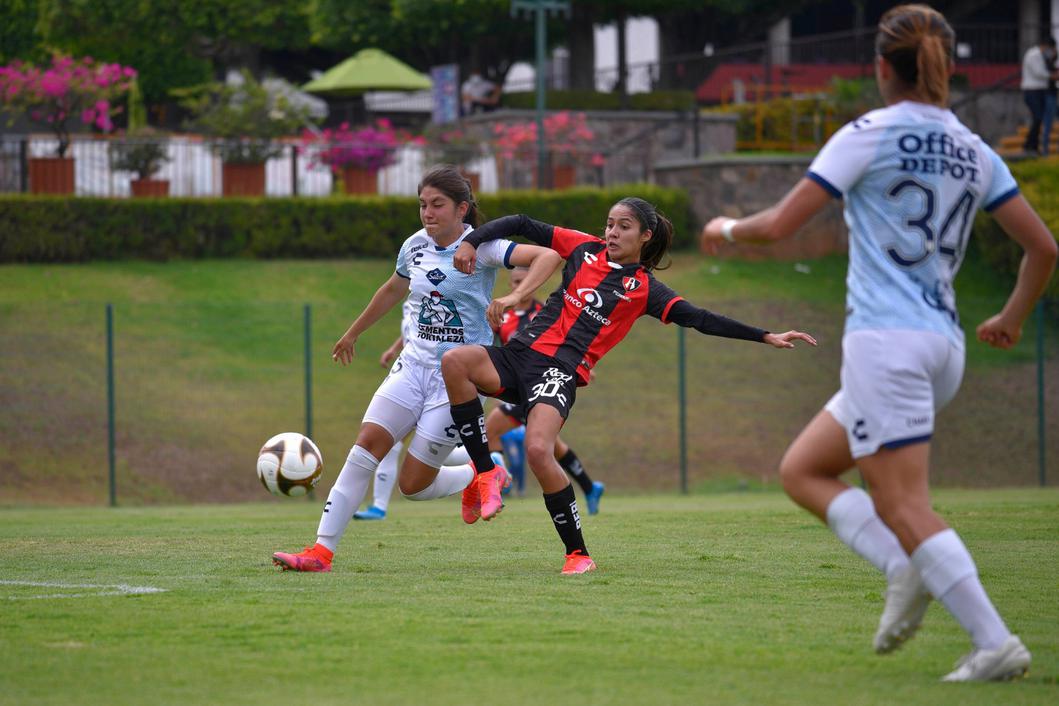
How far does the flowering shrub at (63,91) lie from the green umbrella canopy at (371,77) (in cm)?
809

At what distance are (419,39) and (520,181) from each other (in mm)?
12036

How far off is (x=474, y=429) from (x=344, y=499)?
0.79 metres

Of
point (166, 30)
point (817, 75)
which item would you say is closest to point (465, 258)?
point (817, 75)

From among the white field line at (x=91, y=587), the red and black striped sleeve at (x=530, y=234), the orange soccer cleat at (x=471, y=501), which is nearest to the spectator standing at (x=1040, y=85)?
the red and black striped sleeve at (x=530, y=234)

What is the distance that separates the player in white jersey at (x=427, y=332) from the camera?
25.0 ft

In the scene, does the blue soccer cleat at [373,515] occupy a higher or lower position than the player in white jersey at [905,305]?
lower

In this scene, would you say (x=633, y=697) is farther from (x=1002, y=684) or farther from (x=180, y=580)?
(x=180, y=580)

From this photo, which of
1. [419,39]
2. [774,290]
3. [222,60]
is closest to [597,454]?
[774,290]

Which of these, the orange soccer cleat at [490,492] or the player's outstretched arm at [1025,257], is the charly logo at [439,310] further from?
the player's outstretched arm at [1025,257]

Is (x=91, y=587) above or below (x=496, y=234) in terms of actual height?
below

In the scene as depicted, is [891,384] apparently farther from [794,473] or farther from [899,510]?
[794,473]

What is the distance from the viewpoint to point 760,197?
1017 inches

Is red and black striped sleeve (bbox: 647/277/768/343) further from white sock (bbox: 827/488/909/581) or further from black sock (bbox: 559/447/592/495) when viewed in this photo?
black sock (bbox: 559/447/592/495)

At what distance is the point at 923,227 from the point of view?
4652 mm
